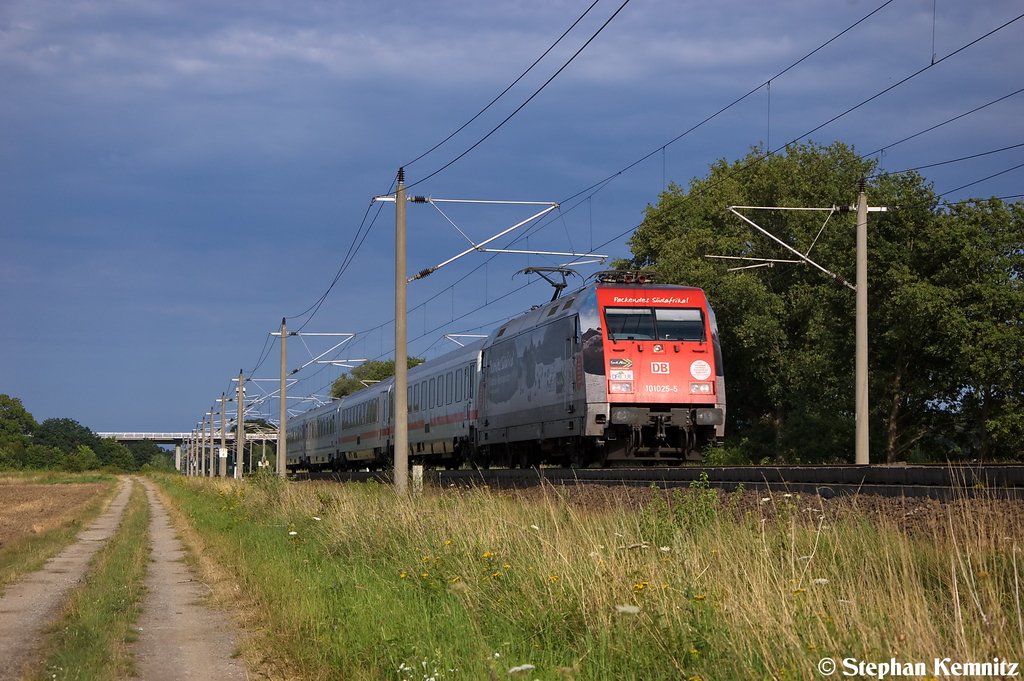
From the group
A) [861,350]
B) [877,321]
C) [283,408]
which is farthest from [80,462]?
[861,350]

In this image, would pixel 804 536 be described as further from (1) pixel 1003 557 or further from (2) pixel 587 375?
(2) pixel 587 375

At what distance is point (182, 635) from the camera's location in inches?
369

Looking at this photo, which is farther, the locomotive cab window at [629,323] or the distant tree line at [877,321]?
the distant tree line at [877,321]

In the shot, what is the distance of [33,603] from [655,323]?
48.6ft

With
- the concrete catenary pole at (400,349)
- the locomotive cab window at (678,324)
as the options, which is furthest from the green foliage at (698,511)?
the locomotive cab window at (678,324)

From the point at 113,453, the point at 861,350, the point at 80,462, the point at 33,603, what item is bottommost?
the point at 113,453

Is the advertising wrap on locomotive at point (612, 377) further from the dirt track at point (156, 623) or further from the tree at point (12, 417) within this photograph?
the tree at point (12, 417)

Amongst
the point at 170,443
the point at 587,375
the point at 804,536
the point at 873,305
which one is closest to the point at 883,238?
the point at 873,305

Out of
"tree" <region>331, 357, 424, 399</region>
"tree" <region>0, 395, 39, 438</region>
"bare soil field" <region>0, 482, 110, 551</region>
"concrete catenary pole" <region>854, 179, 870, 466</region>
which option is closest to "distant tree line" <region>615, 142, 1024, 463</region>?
"concrete catenary pole" <region>854, 179, 870, 466</region>

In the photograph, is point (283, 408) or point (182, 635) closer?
point (182, 635)

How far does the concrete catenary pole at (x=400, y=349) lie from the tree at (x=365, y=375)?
10559 cm

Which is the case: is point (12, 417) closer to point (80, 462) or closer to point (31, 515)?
point (80, 462)

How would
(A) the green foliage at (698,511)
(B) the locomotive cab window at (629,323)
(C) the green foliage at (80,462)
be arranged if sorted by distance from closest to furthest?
(A) the green foliage at (698,511)
(B) the locomotive cab window at (629,323)
(C) the green foliage at (80,462)

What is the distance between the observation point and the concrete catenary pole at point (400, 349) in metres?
21.2
